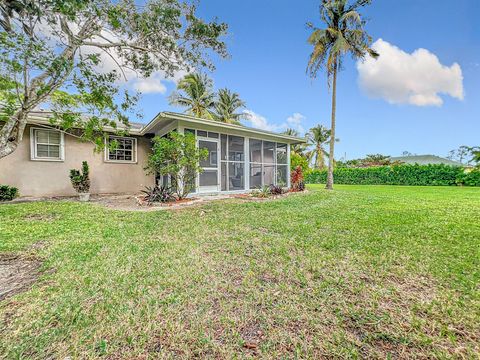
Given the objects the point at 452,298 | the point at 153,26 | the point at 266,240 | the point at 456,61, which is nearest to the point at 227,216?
the point at 266,240

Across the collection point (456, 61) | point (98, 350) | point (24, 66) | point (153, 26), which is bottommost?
point (98, 350)

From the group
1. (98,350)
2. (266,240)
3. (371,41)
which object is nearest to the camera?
(98,350)

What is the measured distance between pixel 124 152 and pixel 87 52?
550cm

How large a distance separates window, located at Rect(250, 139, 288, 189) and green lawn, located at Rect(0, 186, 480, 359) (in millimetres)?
7287

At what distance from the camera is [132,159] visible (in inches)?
430

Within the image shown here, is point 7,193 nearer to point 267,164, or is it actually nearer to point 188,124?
point 188,124

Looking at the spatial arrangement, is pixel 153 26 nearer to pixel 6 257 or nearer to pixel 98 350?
pixel 6 257

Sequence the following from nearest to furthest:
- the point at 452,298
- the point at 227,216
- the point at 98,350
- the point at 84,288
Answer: the point at 98,350
the point at 452,298
the point at 84,288
the point at 227,216

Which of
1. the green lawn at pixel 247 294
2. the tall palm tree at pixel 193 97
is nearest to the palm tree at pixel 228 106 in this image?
the tall palm tree at pixel 193 97

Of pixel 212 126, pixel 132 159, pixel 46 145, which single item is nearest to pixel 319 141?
pixel 212 126

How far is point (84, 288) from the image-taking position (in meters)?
2.23

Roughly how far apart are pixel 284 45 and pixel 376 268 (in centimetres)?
1439

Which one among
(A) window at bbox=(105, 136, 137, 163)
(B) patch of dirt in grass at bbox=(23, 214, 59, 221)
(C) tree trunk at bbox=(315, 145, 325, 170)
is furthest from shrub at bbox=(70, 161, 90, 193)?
(C) tree trunk at bbox=(315, 145, 325, 170)

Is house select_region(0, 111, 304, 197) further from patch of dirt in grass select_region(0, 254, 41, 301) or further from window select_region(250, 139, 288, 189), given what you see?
patch of dirt in grass select_region(0, 254, 41, 301)
